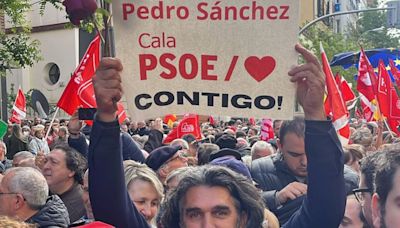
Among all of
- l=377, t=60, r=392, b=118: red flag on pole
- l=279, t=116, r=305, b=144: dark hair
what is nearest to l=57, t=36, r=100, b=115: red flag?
l=279, t=116, r=305, b=144: dark hair

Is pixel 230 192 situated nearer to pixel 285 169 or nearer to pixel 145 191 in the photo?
pixel 145 191

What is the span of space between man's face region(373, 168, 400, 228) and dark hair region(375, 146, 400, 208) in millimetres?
17

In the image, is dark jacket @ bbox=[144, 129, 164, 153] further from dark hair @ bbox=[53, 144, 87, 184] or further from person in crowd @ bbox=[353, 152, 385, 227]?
person in crowd @ bbox=[353, 152, 385, 227]

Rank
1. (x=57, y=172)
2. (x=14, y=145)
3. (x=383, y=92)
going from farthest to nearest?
1. (x=14, y=145)
2. (x=383, y=92)
3. (x=57, y=172)

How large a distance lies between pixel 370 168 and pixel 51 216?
2.10 m

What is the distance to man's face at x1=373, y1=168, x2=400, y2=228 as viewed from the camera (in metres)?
2.88

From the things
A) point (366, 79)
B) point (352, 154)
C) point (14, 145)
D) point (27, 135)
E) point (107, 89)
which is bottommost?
point (27, 135)

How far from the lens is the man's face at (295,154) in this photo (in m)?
4.81

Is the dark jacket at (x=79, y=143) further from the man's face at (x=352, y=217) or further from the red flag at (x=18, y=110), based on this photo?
the red flag at (x=18, y=110)

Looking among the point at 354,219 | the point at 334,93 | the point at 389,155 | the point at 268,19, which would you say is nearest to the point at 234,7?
the point at 268,19

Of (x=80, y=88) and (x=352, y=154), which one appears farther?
(x=80, y=88)

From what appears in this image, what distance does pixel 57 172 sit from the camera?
5758mm

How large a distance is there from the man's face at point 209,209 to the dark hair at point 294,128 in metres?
1.82

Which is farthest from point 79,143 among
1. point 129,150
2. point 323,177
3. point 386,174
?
point 386,174
